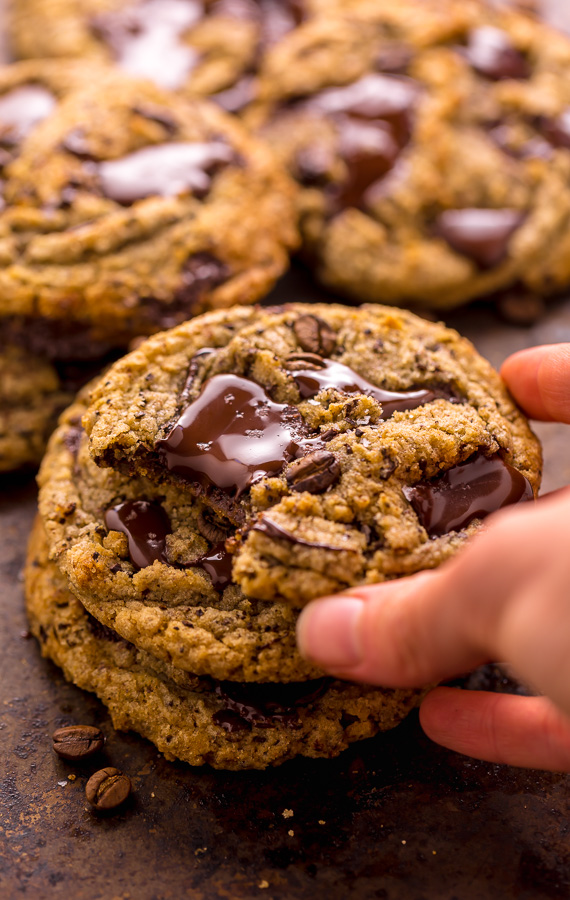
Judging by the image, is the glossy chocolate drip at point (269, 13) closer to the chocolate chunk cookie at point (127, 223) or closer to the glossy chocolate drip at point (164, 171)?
the chocolate chunk cookie at point (127, 223)

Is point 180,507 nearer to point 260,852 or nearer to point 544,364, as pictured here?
point 260,852

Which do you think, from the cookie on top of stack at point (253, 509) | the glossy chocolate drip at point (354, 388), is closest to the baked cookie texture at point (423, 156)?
the cookie on top of stack at point (253, 509)

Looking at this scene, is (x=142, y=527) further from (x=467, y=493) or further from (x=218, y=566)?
(x=467, y=493)

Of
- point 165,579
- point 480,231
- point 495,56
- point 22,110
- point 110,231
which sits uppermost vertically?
point 22,110

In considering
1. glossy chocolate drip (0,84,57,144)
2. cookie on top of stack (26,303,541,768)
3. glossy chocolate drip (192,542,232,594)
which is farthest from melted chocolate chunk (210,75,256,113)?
glossy chocolate drip (192,542,232,594)

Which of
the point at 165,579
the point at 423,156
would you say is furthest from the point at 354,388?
the point at 423,156
